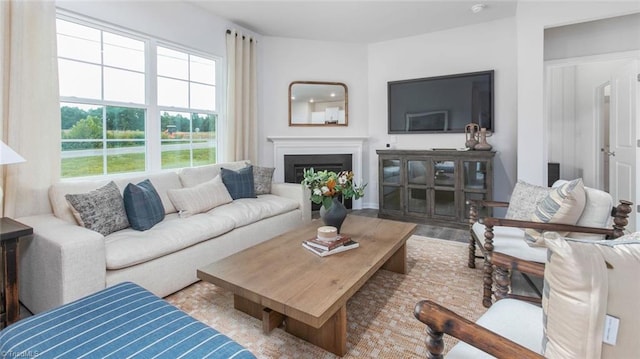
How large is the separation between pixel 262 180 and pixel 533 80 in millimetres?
3158

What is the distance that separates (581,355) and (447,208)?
3.56m

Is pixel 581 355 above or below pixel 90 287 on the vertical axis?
above

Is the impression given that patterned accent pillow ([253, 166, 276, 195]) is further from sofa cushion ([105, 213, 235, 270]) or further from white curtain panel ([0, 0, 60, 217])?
white curtain panel ([0, 0, 60, 217])

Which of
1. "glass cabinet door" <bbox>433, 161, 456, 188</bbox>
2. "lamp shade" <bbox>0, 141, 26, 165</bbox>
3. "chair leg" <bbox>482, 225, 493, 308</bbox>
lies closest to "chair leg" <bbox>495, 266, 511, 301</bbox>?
"chair leg" <bbox>482, 225, 493, 308</bbox>

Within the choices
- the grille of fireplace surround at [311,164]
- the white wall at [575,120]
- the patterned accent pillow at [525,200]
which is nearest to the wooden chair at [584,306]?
the patterned accent pillow at [525,200]

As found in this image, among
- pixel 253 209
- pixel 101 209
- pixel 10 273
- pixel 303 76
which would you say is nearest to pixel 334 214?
pixel 253 209

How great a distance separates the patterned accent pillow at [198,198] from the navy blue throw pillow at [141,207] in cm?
26

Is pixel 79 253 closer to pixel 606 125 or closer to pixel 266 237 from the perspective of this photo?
pixel 266 237

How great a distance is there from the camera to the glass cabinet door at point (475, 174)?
3.92 meters

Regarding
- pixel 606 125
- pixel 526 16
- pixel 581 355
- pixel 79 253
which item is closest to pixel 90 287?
pixel 79 253

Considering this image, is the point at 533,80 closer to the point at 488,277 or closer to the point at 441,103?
the point at 441,103

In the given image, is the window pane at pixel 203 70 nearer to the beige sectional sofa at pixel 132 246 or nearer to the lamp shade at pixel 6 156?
the beige sectional sofa at pixel 132 246

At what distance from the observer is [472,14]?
3.97m


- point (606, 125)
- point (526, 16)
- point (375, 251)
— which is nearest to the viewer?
point (375, 251)
